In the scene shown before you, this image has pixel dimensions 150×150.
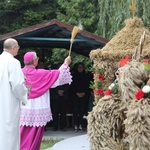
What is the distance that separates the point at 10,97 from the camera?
6496 mm

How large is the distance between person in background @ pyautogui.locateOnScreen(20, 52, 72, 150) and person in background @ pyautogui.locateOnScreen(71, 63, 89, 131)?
3.88 metres

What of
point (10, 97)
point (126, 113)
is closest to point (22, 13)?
point (10, 97)

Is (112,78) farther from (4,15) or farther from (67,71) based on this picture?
(4,15)

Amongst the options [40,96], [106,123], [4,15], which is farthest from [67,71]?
[4,15]

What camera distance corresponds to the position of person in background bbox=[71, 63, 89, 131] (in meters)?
11.7

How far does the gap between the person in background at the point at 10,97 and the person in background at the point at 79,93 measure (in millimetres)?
5186

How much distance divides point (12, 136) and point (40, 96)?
1.44 meters

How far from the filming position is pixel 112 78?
25.9 ft

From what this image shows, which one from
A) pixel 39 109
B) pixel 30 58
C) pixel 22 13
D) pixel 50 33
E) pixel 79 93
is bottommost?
pixel 39 109

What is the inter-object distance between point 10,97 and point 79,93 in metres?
5.42

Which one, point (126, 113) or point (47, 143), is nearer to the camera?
point (126, 113)

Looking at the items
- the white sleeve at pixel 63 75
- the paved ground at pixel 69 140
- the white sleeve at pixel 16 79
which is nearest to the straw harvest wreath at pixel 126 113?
the white sleeve at pixel 16 79

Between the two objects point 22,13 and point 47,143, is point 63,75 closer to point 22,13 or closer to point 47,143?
point 47,143

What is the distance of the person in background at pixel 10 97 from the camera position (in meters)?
6.39
